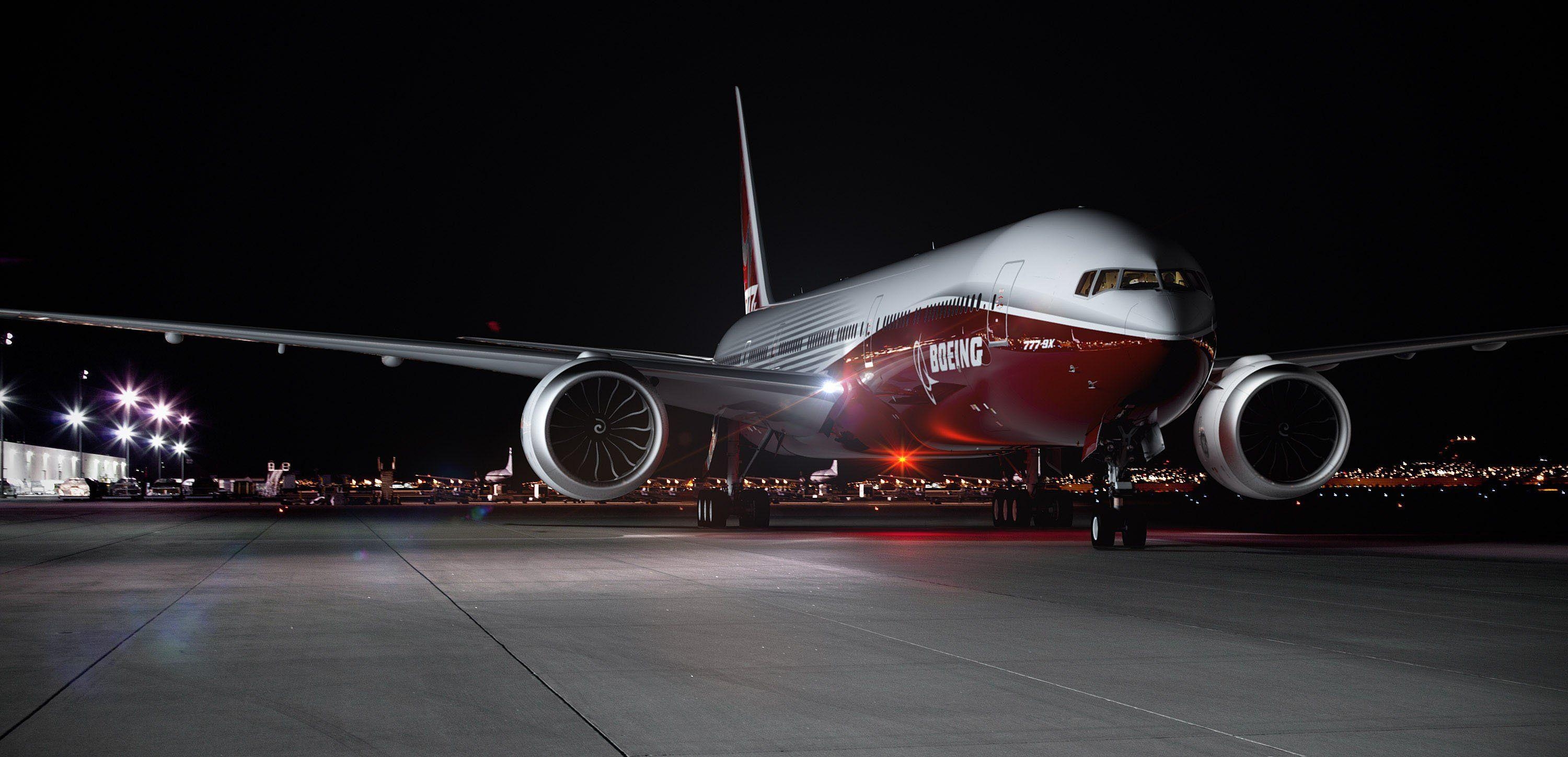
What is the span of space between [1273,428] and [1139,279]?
3387mm

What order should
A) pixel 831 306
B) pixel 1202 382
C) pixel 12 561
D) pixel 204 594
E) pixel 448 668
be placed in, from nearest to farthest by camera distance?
pixel 448 668
pixel 204 594
pixel 12 561
pixel 1202 382
pixel 831 306

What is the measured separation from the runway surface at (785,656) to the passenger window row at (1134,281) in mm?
3276

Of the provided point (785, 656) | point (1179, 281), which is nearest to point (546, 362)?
point (1179, 281)

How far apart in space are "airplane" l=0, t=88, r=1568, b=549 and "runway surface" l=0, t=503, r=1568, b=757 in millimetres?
2349

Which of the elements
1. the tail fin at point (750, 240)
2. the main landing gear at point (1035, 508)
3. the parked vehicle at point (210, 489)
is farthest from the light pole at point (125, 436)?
the main landing gear at point (1035, 508)

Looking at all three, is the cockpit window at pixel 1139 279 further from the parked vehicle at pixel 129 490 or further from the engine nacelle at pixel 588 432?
the parked vehicle at pixel 129 490

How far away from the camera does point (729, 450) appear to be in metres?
26.5

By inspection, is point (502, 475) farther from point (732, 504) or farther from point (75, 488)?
point (732, 504)

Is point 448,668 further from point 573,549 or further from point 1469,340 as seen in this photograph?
point 1469,340

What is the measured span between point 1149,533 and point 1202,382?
6855mm

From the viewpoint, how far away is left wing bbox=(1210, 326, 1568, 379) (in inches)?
773

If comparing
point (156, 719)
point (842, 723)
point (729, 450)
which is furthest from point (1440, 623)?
point (729, 450)

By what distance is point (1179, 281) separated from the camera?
53.0 feet

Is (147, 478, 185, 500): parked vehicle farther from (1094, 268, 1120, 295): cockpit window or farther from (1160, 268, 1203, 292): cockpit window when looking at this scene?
(1160, 268, 1203, 292): cockpit window
